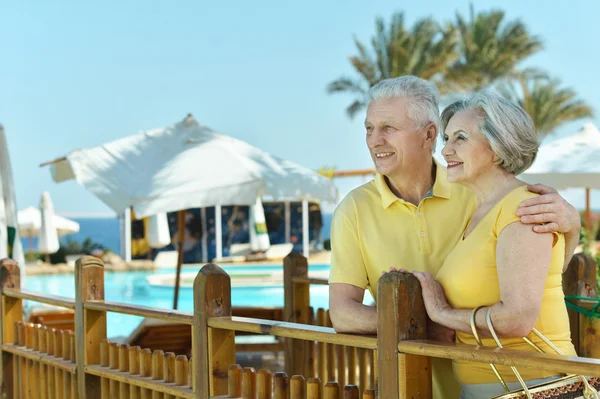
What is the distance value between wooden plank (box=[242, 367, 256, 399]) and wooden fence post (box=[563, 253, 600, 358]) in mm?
1358

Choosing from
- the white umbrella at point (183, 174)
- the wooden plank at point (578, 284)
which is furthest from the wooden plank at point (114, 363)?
the white umbrella at point (183, 174)

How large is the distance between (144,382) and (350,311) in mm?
1401

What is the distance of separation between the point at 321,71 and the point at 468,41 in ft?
149

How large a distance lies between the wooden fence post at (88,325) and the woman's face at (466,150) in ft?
7.80

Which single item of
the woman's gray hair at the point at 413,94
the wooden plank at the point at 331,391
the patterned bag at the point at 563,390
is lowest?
the wooden plank at the point at 331,391

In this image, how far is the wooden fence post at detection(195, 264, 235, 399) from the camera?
3.29 m

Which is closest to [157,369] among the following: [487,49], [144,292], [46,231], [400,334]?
[400,334]

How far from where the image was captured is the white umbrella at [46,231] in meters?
21.2

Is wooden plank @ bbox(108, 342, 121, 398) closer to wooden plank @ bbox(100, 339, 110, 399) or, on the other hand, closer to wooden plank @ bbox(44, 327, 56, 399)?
wooden plank @ bbox(100, 339, 110, 399)

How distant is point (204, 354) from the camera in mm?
3301

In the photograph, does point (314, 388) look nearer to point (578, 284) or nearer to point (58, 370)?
point (578, 284)

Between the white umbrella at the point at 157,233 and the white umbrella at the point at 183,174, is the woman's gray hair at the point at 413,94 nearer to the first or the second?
the white umbrella at the point at 183,174

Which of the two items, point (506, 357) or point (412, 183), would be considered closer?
point (506, 357)

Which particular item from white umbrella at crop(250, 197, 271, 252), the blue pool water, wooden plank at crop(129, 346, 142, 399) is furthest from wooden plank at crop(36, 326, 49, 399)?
white umbrella at crop(250, 197, 271, 252)
